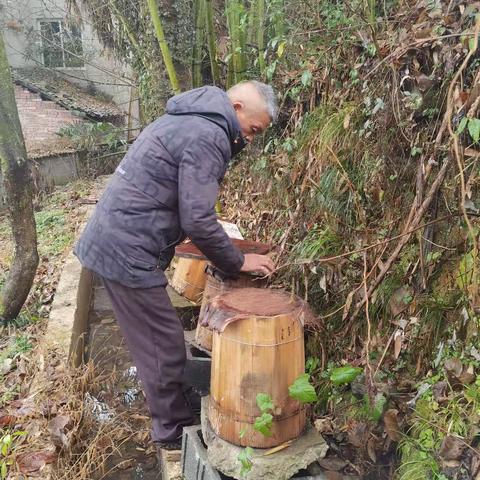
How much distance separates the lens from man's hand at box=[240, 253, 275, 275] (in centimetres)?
289

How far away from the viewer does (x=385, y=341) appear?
9.71ft

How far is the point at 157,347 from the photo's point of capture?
3000 mm

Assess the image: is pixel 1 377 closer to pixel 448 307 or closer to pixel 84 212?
pixel 448 307

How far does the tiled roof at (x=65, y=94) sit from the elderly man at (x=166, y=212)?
→ 16339 millimetres

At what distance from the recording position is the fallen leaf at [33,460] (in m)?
2.99

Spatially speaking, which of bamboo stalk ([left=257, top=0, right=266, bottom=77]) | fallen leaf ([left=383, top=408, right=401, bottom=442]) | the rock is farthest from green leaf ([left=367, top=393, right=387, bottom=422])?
bamboo stalk ([left=257, top=0, right=266, bottom=77])

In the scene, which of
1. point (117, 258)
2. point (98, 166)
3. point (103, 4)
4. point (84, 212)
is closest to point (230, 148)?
point (117, 258)

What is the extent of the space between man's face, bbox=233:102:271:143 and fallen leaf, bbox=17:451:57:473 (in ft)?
7.40

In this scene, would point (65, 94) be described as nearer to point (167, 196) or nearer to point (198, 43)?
point (198, 43)

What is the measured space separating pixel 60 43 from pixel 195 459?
1863cm

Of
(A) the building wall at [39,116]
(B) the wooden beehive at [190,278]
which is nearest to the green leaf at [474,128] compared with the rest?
(B) the wooden beehive at [190,278]

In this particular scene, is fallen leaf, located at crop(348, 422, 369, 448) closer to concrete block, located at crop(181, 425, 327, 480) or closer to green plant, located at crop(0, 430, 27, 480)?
concrete block, located at crop(181, 425, 327, 480)

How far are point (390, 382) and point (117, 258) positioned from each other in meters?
1.65

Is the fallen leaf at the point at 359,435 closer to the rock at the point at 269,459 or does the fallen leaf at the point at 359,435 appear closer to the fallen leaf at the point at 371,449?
the fallen leaf at the point at 371,449
